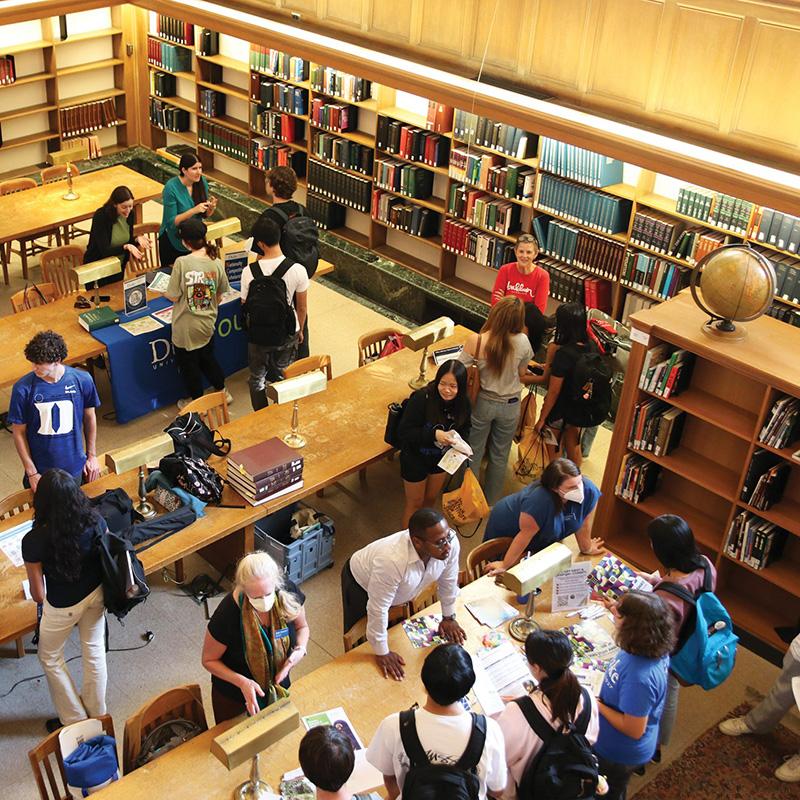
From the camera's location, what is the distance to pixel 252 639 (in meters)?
4.08

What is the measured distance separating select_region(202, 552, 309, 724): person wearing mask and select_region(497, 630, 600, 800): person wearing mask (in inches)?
40.3

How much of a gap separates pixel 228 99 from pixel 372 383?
5.60 metres

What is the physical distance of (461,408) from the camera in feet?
18.6

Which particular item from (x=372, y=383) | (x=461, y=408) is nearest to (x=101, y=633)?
(x=461, y=408)

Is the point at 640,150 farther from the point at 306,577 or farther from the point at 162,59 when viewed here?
the point at 162,59

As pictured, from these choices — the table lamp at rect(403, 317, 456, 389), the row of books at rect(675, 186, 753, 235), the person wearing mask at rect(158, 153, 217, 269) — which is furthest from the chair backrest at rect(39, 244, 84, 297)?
the row of books at rect(675, 186, 753, 235)

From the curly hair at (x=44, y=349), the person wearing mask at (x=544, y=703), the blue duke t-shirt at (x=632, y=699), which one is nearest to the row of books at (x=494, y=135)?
the curly hair at (x=44, y=349)

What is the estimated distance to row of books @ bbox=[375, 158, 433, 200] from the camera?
9.17 meters

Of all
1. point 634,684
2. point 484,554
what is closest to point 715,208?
point 484,554

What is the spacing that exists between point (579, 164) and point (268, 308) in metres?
2.80

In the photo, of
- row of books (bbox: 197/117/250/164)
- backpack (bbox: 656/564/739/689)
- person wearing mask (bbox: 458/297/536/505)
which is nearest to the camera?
backpack (bbox: 656/564/739/689)

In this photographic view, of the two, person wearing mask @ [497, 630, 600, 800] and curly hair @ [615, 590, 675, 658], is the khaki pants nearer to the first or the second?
person wearing mask @ [497, 630, 600, 800]

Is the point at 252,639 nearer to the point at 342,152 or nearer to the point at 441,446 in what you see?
the point at 441,446

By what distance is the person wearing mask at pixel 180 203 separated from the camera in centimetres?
796
